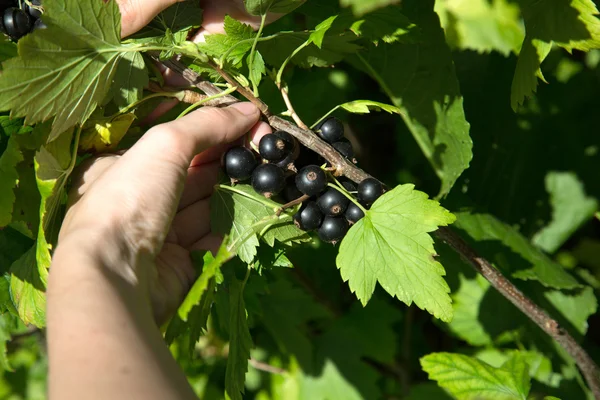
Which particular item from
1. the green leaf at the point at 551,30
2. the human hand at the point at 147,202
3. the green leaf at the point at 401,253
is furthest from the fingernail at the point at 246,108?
the green leaf at the point at 551,30

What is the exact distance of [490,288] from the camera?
195 cm

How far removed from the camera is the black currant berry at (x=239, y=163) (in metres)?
1.25

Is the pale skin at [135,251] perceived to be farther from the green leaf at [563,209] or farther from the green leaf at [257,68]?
the green leaf at [563,209]

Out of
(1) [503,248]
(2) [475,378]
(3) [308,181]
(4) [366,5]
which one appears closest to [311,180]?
(3) [308,181]

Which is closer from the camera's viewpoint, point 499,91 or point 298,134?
point 298,134

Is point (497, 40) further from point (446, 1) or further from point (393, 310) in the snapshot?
point (393, 310)

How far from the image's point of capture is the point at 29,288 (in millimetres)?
1289

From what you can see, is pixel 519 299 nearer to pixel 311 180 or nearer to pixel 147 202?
pixel 311 180

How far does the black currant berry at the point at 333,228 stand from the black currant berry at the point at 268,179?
0.43 feet

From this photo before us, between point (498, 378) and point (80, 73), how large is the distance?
124 cm

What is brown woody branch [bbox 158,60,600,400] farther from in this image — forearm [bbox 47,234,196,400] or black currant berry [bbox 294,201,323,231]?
forearm [bbox 47,234,196,400]

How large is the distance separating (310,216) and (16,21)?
0.78 metres

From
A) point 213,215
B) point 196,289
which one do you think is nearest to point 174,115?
point 213,215

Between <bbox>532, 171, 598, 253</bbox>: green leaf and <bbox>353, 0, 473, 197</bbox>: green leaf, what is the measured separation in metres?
0.63
